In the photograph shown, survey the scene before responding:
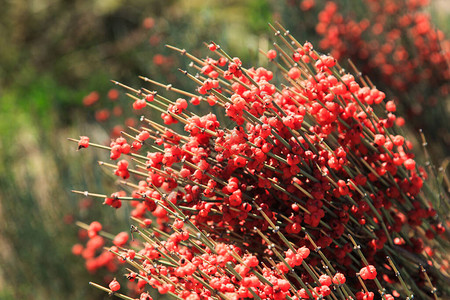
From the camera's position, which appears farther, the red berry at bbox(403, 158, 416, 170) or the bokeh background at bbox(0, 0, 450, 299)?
the bokeh background at bbox(0, 0, 450, 299)

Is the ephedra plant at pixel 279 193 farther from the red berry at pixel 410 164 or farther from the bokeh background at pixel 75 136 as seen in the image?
the bokeh background at pixel 75 136

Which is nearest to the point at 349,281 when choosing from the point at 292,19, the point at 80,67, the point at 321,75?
the point at 321,75

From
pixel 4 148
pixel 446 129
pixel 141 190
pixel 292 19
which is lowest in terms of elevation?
pixel 4 148

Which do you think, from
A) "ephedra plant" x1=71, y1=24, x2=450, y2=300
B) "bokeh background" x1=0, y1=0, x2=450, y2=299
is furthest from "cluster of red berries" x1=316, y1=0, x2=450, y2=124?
"ephedra plant" x1=71, y1=24, x2=450, y2=300

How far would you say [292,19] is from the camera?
306 cm

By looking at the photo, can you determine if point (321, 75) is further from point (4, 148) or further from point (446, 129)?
point (4, 148)

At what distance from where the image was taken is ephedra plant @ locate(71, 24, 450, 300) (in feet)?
3.48

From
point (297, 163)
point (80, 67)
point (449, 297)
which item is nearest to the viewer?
point (297, 163)

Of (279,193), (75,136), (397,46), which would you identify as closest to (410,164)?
(279,193)

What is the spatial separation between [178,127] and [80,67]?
12.7ft

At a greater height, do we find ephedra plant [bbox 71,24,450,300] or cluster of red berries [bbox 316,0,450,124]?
cluster of red berries [bbox 316,0,450,124]

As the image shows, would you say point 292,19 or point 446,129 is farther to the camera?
point 292,19

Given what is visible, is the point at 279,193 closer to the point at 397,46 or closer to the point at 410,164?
the point at 410,164

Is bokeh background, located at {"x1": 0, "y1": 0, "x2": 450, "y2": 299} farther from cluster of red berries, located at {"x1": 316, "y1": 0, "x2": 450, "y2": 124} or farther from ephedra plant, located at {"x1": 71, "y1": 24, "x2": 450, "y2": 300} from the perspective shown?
ephedra plant, located at {"x1": 71, "y1": 24, "x2": 450, "y2": 300}
